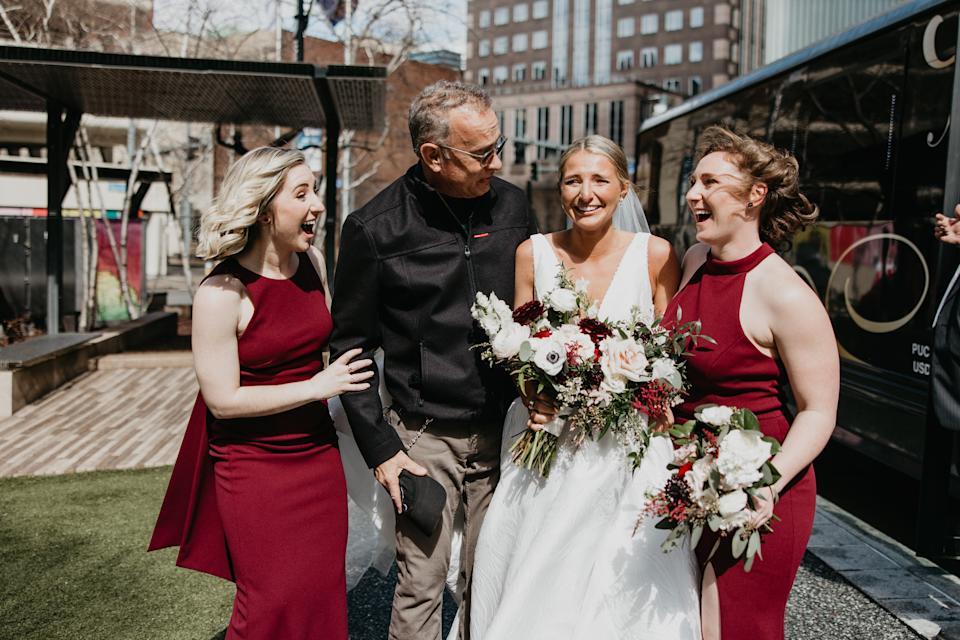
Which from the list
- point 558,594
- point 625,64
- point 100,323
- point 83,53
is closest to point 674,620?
point 558,594

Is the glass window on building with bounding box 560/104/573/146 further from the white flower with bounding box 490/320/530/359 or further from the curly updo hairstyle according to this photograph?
the white flower with bounding box 490/320/530/359

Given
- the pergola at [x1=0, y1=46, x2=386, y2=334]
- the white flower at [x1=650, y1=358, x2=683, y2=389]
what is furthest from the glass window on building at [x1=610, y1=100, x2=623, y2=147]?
the white flower at [x1=650, y1=358, x2=683, y2=389]

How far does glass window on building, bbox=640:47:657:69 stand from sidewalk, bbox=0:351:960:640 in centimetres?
8688

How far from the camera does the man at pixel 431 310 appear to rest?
2854mm

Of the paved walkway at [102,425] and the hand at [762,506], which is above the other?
the hand at [762,506]

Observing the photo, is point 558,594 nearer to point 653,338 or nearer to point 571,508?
point 571,508

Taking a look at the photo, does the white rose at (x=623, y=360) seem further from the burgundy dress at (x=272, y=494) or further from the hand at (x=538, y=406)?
the burgundy dress at (x=272, y=494)

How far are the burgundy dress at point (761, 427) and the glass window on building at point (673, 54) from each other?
303ft

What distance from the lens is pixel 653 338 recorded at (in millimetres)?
2510

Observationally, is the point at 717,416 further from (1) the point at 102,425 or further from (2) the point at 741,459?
(1) the point at 102,425

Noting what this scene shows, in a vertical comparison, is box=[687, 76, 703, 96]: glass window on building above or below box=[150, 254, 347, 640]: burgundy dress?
above

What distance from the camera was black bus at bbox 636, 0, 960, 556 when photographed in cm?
604

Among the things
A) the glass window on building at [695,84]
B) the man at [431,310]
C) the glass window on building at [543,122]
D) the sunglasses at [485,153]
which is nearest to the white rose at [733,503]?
the man at [431,310]

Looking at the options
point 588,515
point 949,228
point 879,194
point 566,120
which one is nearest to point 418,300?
point 588,515
